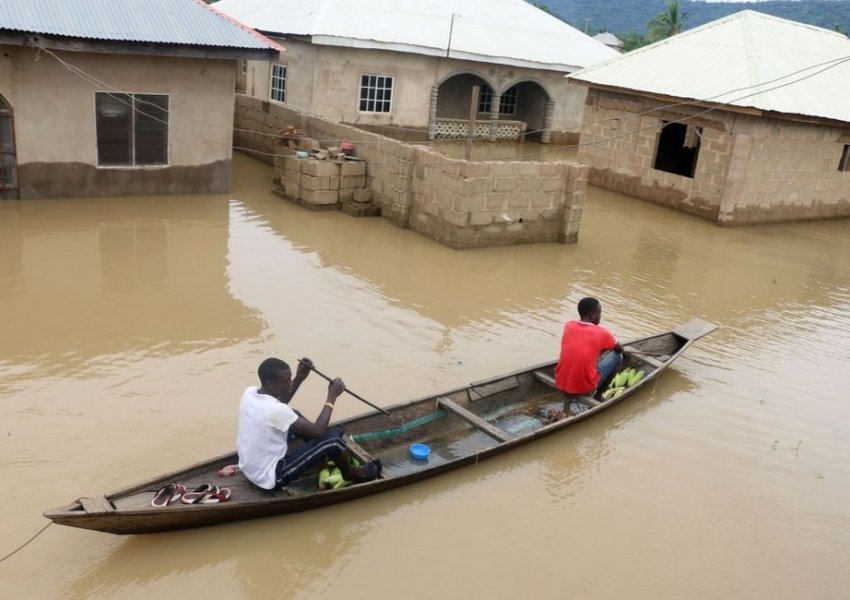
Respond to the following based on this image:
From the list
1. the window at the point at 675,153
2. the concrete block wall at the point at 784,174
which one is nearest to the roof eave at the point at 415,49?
the window at the point at 675,153

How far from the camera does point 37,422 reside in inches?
288

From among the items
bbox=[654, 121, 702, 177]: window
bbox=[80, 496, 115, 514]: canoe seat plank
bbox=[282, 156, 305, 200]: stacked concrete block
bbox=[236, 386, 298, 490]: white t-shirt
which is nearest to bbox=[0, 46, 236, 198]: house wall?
bbox=[282, 156, 305, 200]: stacked concrete block

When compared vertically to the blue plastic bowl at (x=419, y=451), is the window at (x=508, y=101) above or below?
above

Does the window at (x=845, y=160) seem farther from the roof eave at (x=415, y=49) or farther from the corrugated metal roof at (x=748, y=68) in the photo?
the roof eave at (x=415, y=49)

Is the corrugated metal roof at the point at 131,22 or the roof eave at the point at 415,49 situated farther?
the roof eave at the point at 415,49

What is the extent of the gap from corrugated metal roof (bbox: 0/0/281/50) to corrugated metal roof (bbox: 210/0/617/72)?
8.16 meters

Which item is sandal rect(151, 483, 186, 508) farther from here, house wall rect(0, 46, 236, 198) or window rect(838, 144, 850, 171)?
window rect(838, 144, 850, 171)

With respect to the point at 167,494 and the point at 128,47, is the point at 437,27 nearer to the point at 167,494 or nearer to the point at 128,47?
the point at 128,47

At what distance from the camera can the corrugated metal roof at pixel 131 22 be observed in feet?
43.5

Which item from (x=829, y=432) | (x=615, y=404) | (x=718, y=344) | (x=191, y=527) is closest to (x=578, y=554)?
(x=615, y=404)

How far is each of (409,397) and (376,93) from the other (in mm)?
18698

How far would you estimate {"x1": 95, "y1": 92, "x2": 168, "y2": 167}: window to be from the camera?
48.5 ft

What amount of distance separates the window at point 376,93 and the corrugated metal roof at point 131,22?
31.2 ft

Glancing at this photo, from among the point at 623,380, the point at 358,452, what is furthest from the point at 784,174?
the point at 358,452
